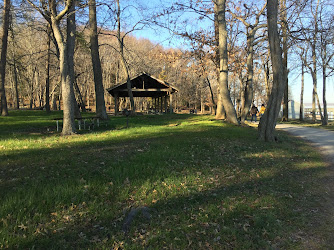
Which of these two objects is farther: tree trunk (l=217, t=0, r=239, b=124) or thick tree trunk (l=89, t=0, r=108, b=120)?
thick tree trunk (l=89, t=0, r=108, b=120)

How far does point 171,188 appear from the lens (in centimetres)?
464

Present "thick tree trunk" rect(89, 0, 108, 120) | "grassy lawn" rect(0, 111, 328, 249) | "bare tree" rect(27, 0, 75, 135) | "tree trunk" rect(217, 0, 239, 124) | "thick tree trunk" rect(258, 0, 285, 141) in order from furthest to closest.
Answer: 1. "thick tree trunk" rect(89, 0, 108, 120)
2. "tree trunk" rect(217, 0, 239, 124)
3. "bare tree" rect(27, 0, 75, 135)
4. "thick tree trunk" rect(258, 0, 285, 141)
5. "grassy lawn" rect(0, 111, 328, 249)

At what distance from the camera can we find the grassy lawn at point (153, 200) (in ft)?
10.1

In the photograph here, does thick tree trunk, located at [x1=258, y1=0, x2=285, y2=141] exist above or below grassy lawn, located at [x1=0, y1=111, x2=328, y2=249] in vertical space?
above

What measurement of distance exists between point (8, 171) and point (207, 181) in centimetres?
413

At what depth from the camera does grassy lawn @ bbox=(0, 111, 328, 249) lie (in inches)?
122

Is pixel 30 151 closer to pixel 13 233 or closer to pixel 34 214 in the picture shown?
pixel 34 214

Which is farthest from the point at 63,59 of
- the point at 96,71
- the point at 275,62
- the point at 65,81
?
the point at 275,62

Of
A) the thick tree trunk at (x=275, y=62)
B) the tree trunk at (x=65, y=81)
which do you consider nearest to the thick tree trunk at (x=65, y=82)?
the tree trunk at (x=65, y=81)

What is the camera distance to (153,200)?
4.17 m

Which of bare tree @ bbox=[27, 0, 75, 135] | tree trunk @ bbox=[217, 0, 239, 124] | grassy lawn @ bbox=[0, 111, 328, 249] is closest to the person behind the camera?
grassy lawn @ bbox=[0, 111, 328, 249]

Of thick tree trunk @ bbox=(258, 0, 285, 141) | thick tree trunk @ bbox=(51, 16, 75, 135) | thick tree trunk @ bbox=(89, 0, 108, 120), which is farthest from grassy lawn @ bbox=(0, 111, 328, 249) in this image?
thick tree trunk @ bbox=(89, 0, 108, 120)

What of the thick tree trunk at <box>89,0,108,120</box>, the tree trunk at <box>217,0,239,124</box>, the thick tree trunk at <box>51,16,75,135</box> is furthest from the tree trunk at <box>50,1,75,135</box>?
the tree trunk at <box>217,0,239,124</box>

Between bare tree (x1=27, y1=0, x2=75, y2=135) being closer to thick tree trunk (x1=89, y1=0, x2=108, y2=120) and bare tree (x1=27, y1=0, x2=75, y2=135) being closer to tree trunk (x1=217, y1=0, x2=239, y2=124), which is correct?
thick tree trunk (x1=89, y1=0, x2=108, y2=120)
